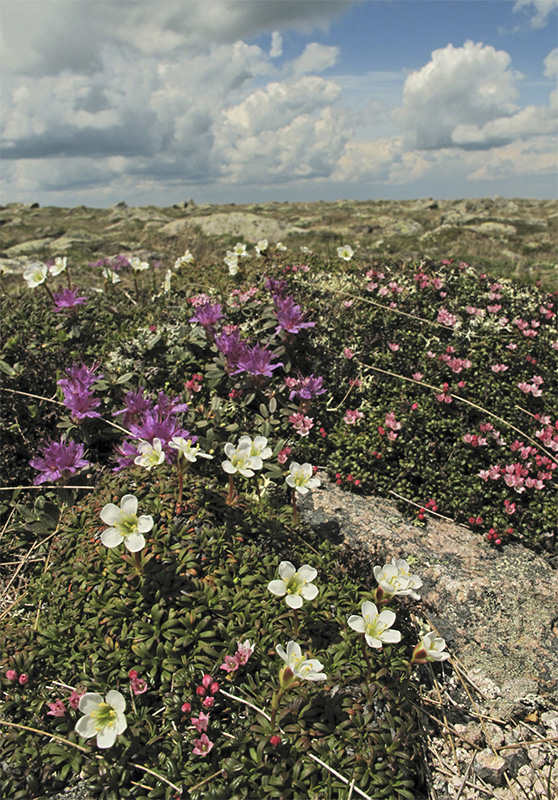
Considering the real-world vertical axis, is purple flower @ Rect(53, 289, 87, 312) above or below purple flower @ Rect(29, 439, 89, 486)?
above

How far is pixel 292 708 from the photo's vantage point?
2.38m

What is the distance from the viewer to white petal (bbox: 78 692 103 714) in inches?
85.1

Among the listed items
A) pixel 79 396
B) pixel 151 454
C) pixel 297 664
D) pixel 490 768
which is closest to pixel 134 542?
pixel 151 454

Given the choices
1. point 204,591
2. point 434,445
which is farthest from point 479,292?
point 204,591

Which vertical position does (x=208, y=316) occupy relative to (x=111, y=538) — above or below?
above

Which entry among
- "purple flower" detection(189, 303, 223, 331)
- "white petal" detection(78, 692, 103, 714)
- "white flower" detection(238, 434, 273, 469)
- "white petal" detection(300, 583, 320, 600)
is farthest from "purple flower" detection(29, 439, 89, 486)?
"white petal" detection(300, 583, 320, 600)

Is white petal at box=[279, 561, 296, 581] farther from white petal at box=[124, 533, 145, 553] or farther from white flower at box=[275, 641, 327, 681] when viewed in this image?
white petal at box=[124, 533, 145, 553]

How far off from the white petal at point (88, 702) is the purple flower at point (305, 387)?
2797mm

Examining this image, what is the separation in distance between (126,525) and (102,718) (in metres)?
0.87

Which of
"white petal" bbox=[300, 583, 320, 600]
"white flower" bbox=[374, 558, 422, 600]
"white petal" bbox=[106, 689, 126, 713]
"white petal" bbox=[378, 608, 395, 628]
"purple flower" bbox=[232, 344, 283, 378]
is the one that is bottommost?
"white petal" bbox=[106, 689, 126, 713]

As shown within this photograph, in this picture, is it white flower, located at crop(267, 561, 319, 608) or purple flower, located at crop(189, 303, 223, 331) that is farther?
purple flower, located at crop(189, 303, 223, 331)

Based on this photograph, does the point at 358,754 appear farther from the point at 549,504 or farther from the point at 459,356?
the point at 459,356

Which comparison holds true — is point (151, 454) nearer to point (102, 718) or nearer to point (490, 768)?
point (102, 718)

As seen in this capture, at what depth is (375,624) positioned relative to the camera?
8.14 feet
